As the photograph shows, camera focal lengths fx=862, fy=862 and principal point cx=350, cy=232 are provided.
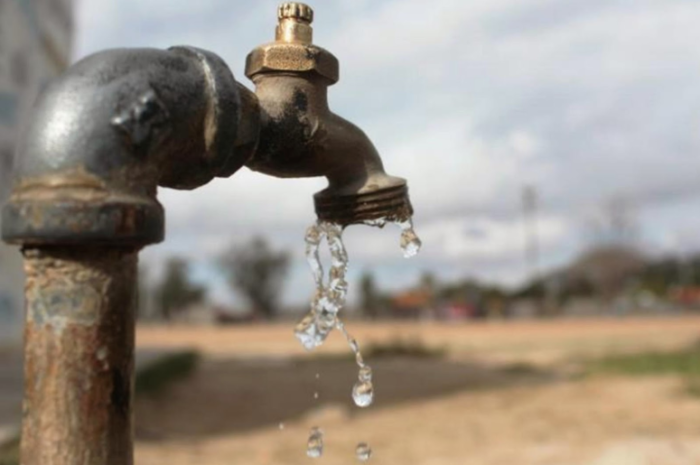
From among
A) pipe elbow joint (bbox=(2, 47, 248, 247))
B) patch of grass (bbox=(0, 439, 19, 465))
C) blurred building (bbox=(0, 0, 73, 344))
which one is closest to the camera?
pipe elbow joint (bbox=(2, 47, 248, 247))

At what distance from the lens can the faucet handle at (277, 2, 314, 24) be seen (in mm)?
1331

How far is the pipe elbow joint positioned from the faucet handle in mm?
241

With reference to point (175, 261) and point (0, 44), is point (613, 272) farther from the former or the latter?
point (0, 44)

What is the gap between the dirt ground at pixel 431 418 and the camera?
5.54 metres

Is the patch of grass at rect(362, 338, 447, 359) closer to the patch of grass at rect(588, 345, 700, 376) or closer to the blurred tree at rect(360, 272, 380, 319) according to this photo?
the patch of grass at rect(588, 345, 700, 376)

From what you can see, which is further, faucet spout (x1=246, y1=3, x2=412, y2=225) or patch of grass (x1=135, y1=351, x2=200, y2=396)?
patch of grass (x1=135, y1=351, x2=200, y2=396)

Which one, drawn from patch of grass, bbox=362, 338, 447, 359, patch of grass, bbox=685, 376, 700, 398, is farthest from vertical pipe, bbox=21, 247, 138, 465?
patch of grass, bbox=362, 338, 447, 359

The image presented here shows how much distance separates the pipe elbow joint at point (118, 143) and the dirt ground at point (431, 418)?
3185mm

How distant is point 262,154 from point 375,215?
0.65 ft

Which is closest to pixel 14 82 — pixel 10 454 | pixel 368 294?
pixel 10 454

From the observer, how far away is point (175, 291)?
56438 millimetres

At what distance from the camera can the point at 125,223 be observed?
972mm

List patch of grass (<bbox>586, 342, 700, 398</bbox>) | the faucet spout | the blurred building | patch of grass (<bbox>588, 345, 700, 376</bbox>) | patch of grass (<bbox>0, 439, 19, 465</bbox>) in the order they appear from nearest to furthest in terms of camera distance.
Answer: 1. the faucet spout
2. patch of grass (<bbox>0, 439, 19, 465</bbox>)
3. patch of grass (<bbox>586, 342, 700, 398</bbox>)
4. patch of grass (<bbox>588, 345, 700, 376</bbox>)
5. the blurred building

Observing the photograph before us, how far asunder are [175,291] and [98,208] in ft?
186
